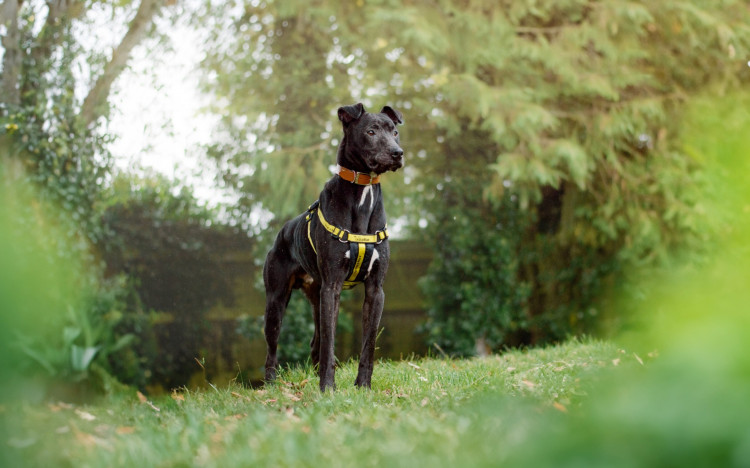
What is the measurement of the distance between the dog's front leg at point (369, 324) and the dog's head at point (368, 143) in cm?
79

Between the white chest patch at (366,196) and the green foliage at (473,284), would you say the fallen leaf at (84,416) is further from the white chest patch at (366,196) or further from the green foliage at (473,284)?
the green foliage at (473,284)

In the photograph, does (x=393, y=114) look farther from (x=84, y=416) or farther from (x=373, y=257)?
(x=84, y=416)

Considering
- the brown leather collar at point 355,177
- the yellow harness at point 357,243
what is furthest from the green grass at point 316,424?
the brown leather collar at point 355,177

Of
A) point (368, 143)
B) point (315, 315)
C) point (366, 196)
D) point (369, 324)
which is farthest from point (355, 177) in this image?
point (315, 315)

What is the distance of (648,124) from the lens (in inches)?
347

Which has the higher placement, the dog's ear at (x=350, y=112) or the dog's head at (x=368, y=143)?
the dog's ear at (x=350, y=112)

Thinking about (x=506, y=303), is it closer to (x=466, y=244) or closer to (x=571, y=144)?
(x=466, y=244)

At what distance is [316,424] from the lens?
3105 mm

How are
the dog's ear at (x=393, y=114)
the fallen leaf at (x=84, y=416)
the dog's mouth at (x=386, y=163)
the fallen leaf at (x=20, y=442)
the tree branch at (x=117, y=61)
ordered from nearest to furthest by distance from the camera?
the fallen leaf at (x=20, y=442) → the fallen leaf at (x=84, y=416) → the dog's mouth at (x=386, y=163) → the dog's ear at (x=393, y=114) → the tree branch at (x=117, y=61)

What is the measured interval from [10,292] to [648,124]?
8637mm

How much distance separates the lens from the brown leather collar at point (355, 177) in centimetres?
437

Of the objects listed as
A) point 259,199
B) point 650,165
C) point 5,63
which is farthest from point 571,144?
point 5,63

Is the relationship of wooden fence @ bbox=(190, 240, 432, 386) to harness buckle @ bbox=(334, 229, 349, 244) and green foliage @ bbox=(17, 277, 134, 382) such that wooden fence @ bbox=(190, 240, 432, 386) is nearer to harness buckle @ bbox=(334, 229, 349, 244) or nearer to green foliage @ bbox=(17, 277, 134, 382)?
green foliage @ bbox=(17, 277, 134, 382)

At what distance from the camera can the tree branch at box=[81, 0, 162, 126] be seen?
7.70m
